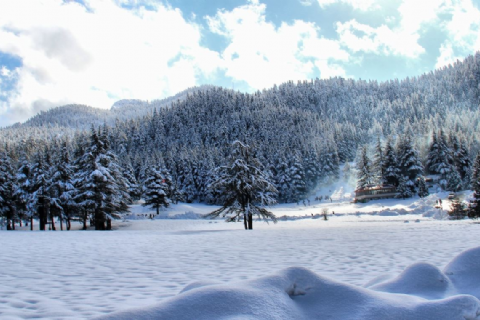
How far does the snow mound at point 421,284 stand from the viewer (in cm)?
341

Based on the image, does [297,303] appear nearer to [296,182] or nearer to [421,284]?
[421,284]

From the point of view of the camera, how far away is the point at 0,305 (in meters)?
4.17

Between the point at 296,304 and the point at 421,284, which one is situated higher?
the point at 296,304

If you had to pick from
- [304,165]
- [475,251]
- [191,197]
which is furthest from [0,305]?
[304,165]

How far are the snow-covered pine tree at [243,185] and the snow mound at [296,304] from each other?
20.5 metres

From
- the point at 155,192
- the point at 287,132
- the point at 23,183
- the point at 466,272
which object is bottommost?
the point at 466,272

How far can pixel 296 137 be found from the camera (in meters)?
131

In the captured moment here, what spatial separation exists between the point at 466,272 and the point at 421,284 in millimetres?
951

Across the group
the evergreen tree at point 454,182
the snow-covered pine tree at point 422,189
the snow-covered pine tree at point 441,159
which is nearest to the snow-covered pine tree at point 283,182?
the snow-covered pine tree at point 441,159

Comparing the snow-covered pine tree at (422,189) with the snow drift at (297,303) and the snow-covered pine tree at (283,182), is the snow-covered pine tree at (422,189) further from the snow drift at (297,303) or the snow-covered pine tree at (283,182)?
the snow drift at (297,303)

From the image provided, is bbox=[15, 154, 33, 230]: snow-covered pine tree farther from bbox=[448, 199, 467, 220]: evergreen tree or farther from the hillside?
bbox=[448, 199, 467, 220]: evergreen tree

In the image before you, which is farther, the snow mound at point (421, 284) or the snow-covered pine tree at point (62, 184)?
the snow-covered pine tree at point (62, 184)

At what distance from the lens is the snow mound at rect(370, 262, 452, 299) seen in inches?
134

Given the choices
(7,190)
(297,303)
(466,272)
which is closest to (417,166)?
(466,272)
